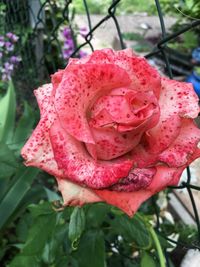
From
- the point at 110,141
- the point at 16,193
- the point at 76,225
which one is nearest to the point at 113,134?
the point at 110,141

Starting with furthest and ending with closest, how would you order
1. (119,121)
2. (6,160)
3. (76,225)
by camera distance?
1. (6,160)
2. (76,225)
3. (119,121)

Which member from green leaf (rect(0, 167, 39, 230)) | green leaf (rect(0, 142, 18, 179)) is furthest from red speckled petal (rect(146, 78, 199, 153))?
green leaf (rect(0, 167, 39, 230))

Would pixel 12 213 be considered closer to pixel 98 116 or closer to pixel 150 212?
pixel 150 212

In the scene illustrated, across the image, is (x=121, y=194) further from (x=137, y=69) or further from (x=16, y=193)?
(x=16, y=193)

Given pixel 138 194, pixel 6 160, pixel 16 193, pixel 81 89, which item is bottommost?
pixel 16 193

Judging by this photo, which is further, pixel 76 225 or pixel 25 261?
pixel 25 261

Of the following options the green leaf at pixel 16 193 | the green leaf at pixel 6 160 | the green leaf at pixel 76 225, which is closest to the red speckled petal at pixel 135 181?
the green leaf at pixel 76 225

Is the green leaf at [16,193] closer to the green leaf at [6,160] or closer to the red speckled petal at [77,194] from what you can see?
the green leaf at [6,160]
